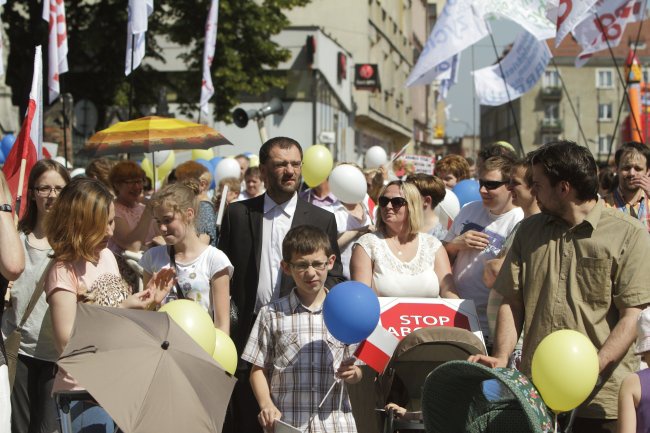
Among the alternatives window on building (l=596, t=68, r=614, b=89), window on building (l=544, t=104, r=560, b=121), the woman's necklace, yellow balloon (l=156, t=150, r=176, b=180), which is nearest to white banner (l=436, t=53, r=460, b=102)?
yellow balloon (l=156, t=150, r=176, b=180)

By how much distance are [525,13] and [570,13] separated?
85.3 inches

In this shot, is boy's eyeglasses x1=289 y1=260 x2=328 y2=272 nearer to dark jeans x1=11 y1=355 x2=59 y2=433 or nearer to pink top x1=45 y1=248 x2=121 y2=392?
pink top x1=45 y1=248 x2=121 y2=392

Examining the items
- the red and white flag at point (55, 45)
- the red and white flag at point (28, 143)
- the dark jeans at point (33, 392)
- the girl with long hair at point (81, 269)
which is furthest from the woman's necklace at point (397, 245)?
the red and white flag at point (55, 45)

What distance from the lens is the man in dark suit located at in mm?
5852

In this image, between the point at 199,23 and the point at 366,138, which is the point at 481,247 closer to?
the point at 199,23

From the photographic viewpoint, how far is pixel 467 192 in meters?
8.96

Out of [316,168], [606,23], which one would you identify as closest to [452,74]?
[606,23]

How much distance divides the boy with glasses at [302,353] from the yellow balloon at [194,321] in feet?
0.98

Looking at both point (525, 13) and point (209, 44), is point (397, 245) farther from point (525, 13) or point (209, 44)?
point (209, 44)

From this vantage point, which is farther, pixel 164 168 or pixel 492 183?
pixel 164 168

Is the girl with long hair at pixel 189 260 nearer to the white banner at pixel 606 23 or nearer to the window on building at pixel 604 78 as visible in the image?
the white banner at pixel 606 23

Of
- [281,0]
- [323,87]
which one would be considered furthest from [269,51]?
[323,87]

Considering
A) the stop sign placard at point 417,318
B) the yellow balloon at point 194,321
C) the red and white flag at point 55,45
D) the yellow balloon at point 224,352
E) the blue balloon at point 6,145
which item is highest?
the red and white flag at point 55,45

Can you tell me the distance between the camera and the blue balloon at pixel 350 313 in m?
4.70
